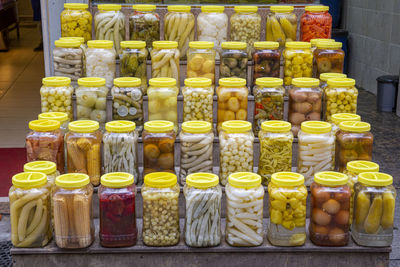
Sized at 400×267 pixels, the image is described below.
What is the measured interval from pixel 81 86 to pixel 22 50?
5.84 m

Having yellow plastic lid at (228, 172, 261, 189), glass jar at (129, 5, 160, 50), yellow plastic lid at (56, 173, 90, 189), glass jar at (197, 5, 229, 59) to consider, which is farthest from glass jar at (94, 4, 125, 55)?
yellow plastic lid at (228, 172, 261, 189)

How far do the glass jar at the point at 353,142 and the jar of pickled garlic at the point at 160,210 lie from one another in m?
0.64

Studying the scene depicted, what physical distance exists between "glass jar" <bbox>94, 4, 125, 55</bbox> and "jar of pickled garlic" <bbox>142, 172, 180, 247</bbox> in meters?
1.03

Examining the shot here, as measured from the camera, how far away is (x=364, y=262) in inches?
77.5

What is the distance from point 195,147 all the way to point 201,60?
0.54 m

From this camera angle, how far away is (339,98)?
92.4 inches

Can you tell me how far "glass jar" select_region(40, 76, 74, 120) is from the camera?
2.36m

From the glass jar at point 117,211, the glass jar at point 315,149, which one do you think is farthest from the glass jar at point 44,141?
the glass jar at point 315,149

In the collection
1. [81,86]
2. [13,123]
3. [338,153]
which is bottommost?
[13,123]

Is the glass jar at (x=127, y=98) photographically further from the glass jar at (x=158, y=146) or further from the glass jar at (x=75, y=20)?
the glass jar at (x=75, y=20)

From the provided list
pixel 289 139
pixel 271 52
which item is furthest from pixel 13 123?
pixel 289 139

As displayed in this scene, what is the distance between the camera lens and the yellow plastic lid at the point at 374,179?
6.11 ft

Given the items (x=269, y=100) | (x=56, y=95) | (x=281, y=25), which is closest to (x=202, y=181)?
(x=269, y=100)

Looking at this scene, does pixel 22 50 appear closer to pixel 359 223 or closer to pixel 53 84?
pixel 53 84
